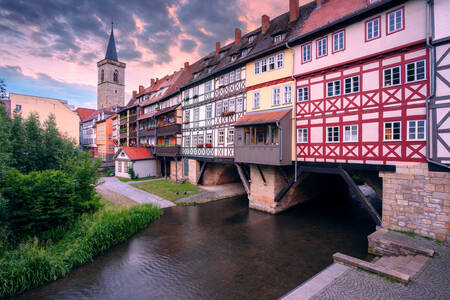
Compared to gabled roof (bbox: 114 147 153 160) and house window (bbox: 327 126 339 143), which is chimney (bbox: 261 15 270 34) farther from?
gabled roof (bbox: 114 147 153 160)

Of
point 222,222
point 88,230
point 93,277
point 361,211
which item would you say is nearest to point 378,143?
point 361,211

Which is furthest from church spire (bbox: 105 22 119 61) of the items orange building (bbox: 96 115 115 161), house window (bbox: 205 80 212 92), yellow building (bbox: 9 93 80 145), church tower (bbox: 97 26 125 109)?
house window (bbox: 205 80 212 92)

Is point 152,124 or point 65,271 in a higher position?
point 152,124

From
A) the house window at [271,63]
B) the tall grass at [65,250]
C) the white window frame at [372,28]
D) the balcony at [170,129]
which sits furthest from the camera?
the balcony at [170,129]

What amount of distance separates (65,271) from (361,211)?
18.4m

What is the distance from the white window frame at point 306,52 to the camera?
44.6 ft

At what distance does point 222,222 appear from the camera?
594 inches

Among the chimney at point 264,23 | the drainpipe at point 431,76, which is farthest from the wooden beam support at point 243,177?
the chimney at point 264,23

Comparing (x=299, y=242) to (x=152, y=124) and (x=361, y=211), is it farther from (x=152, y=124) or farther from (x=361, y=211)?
(x=152, y=124)

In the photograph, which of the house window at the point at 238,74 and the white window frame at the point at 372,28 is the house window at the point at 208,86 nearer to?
the house window at the point at 238,74

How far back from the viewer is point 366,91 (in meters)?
11.3

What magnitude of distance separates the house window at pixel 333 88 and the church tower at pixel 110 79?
65.5 metres

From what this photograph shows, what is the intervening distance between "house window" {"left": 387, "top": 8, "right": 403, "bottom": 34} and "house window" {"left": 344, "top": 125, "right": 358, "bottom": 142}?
15.2 ft

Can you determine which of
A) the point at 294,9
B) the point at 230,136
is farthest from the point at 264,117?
the point at 294,9
